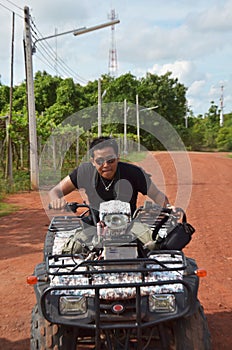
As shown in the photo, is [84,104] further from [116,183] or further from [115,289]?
[115,289]

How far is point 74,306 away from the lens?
10.2 feet

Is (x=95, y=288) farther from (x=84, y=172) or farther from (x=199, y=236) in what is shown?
(x=199, y=236)

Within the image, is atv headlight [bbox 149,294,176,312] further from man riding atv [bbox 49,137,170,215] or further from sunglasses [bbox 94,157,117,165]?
sunglasses [bbox 94,157,117,165]

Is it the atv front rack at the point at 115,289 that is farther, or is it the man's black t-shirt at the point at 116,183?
the man's black t-shirt at the point at 116,183

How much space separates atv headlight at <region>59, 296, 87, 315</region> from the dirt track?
1.31 meters

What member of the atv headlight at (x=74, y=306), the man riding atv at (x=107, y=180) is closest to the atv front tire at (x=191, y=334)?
the atv headlight at (x=74, y=306)

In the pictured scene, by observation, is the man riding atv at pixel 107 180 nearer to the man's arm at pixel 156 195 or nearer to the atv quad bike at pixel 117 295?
the man's arm at pixel 156 195

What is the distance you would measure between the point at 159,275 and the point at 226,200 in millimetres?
10651

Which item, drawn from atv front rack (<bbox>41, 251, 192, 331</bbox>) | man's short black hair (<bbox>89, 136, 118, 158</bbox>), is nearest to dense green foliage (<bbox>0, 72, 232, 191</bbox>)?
man's short black hair (<bbox>89, 136, 118, 158</bbox>)

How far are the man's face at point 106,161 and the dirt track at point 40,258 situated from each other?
1.37m

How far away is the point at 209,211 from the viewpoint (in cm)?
1148

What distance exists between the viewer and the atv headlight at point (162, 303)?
3.12 metres

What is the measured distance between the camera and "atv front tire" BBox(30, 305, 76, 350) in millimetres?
3213

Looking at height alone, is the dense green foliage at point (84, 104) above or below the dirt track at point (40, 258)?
above
